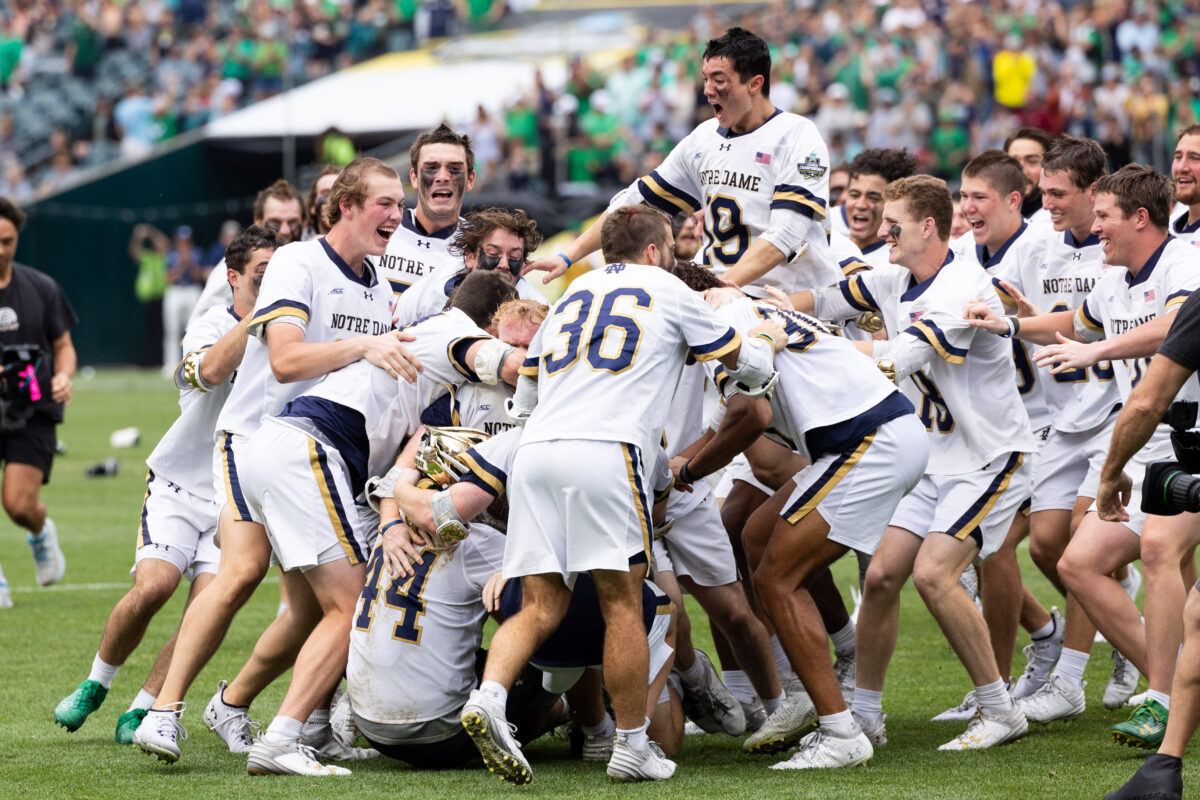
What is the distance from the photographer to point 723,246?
7660 mm

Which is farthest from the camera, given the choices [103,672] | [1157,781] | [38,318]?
[38,318]

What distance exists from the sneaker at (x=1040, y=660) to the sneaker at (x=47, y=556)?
613 centimetres

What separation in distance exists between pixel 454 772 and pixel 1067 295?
12.4 ft

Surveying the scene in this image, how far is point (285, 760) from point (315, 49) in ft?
86.7

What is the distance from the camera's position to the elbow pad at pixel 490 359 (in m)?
5.79

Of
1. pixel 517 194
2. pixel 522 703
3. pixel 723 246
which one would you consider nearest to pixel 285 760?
pixel 522 703

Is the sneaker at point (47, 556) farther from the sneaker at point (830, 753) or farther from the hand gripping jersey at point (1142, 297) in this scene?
the hand gripping jersey at point (1142, 297)

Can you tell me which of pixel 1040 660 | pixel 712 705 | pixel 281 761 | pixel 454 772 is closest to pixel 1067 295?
pixel 1040 660

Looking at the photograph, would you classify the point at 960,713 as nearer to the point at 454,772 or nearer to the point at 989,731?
the point at 989,731

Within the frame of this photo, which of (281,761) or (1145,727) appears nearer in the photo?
(281,761)

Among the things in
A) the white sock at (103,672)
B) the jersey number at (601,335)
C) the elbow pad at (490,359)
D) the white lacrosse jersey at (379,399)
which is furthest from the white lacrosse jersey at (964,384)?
the white sock at (103,672)

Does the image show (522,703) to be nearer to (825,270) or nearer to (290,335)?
(290,335)

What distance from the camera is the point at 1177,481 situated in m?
4.71

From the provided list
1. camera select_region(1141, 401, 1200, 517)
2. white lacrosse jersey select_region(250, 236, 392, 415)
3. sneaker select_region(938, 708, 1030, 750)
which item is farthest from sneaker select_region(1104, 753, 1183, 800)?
white lacrosse jersey select_region(250, 236, 392, 415)
